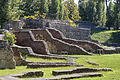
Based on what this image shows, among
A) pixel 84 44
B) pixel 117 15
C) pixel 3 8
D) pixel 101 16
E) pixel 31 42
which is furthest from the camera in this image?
pixel 101 16

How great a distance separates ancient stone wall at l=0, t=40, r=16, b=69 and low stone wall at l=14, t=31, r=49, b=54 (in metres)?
9.26

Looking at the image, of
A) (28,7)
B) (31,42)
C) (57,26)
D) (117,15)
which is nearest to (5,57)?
(31,42)

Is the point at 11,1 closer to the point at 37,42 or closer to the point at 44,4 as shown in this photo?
the point at 37,42

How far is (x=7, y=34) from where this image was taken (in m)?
25.2

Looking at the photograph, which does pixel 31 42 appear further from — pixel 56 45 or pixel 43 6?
pixel 43 6

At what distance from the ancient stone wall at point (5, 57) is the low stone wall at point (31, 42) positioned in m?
9.26

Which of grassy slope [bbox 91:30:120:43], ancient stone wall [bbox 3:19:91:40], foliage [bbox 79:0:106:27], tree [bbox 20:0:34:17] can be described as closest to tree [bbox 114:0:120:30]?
foliage [bbox 79:0:106:27]

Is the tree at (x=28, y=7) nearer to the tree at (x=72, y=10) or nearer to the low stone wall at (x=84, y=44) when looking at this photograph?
the tree at (x=72, y=10)

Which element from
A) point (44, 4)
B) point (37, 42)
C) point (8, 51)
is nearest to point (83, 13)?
point (44, 4)

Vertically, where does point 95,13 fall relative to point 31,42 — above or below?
above

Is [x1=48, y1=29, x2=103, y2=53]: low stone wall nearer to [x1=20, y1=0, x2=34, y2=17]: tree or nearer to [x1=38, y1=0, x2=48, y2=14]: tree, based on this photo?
[x1=20, y1=0, x2=34, y2=17]: tree

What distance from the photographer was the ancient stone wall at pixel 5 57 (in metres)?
18.2

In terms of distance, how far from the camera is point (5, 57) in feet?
60.0

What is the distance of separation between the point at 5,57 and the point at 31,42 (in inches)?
404
